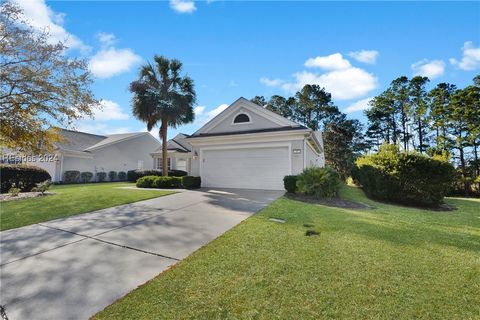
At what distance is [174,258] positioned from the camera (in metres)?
3.61

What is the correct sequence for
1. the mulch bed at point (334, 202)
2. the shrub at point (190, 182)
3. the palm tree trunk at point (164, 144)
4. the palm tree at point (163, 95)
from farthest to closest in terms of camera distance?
the palm tree trunk at point (164, 144) < the palm tree at point (163, 95) < the shrub at point (190, 182) < the mulch bed at point (334, 202)

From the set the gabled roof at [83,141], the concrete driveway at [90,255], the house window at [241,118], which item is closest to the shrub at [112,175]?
the gabled roof at [83,141]

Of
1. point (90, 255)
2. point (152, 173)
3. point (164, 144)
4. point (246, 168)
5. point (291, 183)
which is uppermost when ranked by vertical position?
point (164, 144)

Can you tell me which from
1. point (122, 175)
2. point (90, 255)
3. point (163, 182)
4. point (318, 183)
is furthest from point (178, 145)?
point (90, 255)

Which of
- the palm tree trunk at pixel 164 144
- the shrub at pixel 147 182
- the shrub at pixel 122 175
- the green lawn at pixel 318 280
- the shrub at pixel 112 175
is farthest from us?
the shrub at pixel 122 175

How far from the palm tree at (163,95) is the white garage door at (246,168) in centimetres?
364

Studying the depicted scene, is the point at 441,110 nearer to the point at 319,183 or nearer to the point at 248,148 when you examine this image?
the point at 248,148

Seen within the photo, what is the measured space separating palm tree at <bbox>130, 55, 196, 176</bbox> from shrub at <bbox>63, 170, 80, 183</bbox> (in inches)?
362

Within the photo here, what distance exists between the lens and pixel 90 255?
12.3 ft

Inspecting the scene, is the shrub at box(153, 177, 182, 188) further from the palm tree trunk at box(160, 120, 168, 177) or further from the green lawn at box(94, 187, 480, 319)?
the green lawn at box(94, 187, 480, 319)

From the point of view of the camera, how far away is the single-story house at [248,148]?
1233cm

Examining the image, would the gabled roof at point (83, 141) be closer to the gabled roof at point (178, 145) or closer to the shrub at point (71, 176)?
the shrub at point (71, 176)

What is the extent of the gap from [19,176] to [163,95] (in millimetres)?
9331

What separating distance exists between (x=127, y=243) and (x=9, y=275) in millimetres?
1539
